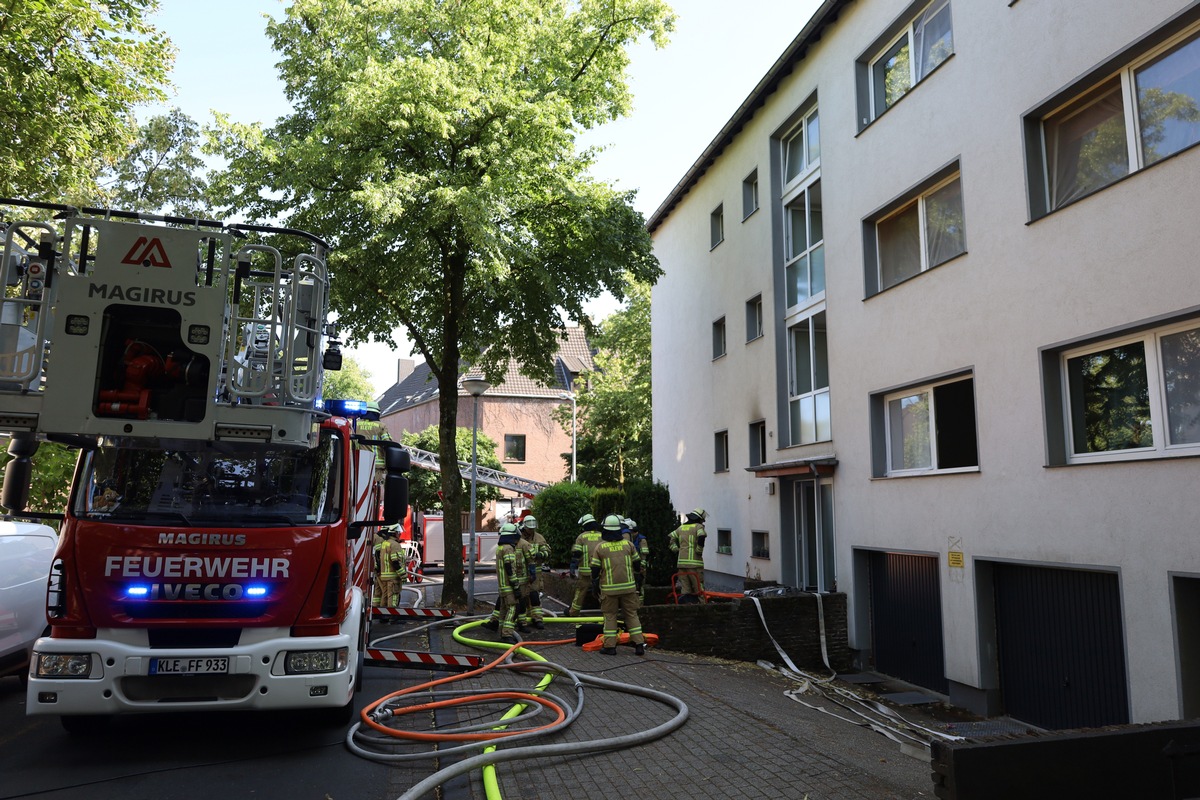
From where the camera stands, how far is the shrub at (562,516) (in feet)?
70.9

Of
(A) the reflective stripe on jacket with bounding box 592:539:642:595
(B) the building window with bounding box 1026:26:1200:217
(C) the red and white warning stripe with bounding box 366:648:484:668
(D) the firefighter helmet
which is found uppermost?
(B) the building window with bounding box 1026:26:1200:217

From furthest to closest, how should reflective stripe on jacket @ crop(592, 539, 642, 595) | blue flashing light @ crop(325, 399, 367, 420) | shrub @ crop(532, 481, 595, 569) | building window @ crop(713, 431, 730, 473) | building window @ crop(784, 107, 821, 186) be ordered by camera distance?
1. shrub @ crop(532, 481, 595, 569)
2. building window @ crop(713, 431, 730, 473)
3. building window @ crop(784, 107, 821, 186)
4. reflective stripe on jacket @ crop(592, 539, 642, 595)
5. blue flashing light @ crop(325, 399, 367, 420)

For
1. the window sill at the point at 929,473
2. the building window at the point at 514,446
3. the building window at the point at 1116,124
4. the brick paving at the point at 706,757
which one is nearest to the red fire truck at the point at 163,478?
the brick paving at the point at 706,757

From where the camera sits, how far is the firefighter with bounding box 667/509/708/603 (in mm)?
12617

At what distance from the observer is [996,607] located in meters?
9.70

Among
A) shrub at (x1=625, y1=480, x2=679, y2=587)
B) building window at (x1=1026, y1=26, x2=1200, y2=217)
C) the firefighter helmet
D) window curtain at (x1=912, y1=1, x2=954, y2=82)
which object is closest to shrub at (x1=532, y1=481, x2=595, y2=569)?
shrub at (x1=625, y1=480, x2=679, y2=587)

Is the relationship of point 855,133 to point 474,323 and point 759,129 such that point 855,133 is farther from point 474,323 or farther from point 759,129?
point 474,323

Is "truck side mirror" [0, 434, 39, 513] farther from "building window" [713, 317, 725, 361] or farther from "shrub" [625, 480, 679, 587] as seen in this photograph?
"building window" [713, 317, 725, 361]

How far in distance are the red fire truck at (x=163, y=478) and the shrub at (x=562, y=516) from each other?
51.1 ft

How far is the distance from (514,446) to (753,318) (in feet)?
95.9

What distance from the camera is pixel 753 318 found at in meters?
17.7

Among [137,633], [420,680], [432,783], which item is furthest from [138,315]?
[420,680]

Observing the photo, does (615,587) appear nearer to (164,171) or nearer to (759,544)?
(759,544)

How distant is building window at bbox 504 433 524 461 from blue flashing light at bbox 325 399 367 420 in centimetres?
3743
